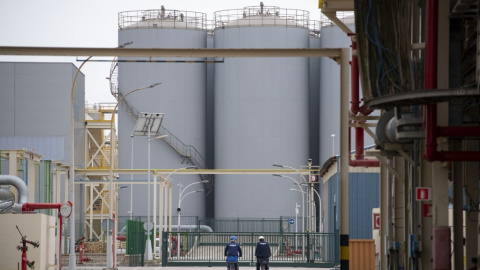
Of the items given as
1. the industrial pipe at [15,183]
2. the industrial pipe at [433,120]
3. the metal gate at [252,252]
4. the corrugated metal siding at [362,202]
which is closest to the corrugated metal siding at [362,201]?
the corrugated metal siding at [362,202]

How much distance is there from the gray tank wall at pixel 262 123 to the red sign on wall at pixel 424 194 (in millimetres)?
61774

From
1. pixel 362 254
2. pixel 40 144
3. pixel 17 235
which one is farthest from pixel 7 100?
pixel 362 254

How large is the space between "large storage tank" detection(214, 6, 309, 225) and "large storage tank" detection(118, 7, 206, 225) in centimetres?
315

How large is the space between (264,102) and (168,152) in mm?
9321

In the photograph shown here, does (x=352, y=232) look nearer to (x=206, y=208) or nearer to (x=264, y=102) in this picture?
(x=264, y=102)

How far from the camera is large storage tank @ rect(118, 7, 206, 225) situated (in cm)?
8214

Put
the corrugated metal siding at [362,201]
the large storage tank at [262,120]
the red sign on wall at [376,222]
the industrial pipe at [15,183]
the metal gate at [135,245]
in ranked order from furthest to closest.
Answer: the large storage tank at [262,120]
the metal gate at [135,245]
the corrugated metal siding at [362,201]
the industrial pipe at [15,183]
the red sign on wall at [376,222]

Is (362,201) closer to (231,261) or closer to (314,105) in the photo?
(231,261)

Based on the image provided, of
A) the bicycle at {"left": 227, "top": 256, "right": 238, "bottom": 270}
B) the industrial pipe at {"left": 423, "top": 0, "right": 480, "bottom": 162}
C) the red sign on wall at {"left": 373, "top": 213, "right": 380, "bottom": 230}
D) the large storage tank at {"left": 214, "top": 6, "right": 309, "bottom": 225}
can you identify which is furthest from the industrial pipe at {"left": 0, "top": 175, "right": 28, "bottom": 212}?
the large storage tank at {"left": 214, "top": 6, "right": 309, "bottom": 225}

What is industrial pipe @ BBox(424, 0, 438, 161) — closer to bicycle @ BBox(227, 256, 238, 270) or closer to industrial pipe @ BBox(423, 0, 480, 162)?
industrial pipe @ BBox(423, 0, 480, 162)

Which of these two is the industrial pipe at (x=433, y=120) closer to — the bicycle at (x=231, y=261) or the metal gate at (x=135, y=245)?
the bicycle at (x=231, y=261)

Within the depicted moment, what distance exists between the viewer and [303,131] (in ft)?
269

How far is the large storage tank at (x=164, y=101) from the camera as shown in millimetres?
82137

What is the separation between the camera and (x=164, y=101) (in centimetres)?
8300
